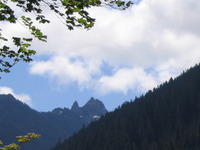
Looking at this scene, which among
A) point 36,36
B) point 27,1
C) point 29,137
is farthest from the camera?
point 29,137

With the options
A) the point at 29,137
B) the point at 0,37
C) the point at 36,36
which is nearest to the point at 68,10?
the point at 36,36

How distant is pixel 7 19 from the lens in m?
9.00

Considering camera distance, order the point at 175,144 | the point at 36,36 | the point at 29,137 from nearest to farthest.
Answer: the point at 36,36 → the point at 29,137 → the point at 175,144

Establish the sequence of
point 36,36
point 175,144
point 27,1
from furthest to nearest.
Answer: point 175,144 < point 36,36 < point 27,1

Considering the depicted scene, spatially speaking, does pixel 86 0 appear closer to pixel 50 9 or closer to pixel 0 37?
pixel 50 9

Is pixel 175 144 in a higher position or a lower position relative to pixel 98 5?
higher

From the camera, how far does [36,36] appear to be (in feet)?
31.0

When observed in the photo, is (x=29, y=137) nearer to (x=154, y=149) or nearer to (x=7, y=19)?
(x=7, y=19)

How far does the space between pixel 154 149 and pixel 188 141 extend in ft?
52.7

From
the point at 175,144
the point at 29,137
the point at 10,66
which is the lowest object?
the point at 29,137

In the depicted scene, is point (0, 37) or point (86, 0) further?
point (0, 37)

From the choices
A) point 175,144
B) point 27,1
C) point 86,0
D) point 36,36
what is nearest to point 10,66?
point 36,36

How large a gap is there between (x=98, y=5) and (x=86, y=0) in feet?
0.95

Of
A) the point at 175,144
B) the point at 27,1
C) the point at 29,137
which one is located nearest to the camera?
the point at 27,1
